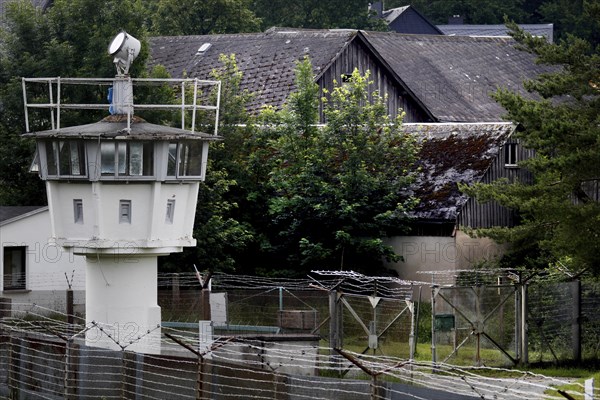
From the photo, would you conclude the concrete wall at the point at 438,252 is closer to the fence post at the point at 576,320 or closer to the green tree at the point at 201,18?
the fence post at the point at 576,320

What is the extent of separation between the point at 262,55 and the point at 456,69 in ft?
39.3

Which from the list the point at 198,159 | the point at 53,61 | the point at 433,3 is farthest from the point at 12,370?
the point at 433,3

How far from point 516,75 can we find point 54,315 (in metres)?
38.1

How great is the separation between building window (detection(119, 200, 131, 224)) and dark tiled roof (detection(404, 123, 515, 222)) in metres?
14.7

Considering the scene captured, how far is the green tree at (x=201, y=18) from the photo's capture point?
74.9 meters

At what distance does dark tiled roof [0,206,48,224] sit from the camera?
3631 cm

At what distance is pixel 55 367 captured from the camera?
79.8 ft

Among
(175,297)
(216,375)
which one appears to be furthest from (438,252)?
(216,375)

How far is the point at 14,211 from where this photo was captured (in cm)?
3697

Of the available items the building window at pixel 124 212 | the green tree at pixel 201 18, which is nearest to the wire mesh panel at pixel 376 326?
the building window at pixel 124 212

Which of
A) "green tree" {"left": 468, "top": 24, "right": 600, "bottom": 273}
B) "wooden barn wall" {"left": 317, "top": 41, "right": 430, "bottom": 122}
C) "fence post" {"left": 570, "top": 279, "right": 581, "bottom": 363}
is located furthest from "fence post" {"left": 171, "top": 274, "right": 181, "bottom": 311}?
"wooden barn wall" {"left": 317, "top": 41, "right": 430, "bottom": 122}

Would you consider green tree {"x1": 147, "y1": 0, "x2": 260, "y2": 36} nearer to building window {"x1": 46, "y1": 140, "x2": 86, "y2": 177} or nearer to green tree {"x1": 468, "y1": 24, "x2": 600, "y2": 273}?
green tree {"x1": 468, "y1": 24, "x2": 600, "y2": 273}

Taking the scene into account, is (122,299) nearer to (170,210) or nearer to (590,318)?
(170,210)

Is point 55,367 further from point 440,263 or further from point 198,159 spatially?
point 440,263
